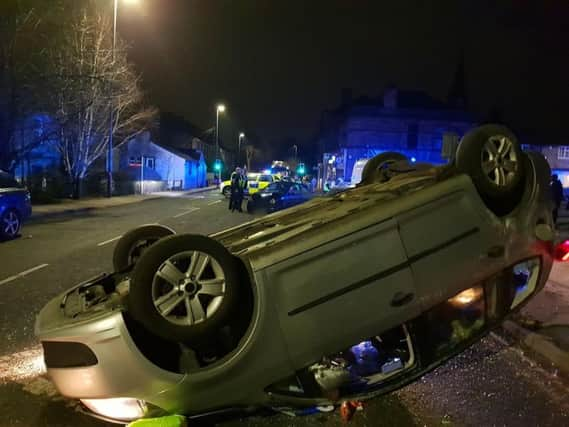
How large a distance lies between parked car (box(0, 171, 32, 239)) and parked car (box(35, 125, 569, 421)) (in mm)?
9526

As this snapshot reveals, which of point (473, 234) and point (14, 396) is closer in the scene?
point (473, 234)

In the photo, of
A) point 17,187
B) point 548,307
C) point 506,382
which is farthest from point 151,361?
point 17,187

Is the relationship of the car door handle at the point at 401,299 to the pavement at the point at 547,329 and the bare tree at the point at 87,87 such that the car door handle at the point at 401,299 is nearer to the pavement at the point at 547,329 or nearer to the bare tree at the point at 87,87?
the pavement at the point at 547,329

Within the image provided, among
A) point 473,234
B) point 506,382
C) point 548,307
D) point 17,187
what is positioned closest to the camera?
point 473,234

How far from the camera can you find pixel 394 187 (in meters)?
3.95

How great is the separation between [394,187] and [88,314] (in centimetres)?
234

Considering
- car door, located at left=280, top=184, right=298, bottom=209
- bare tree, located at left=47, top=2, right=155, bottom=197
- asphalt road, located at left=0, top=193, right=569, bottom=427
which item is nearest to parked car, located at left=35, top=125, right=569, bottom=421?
asphalt road, located at left=0, top=193, right=569, bottom=427

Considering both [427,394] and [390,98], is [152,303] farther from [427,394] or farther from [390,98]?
[390,98]

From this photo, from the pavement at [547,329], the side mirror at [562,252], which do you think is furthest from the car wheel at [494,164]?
the pavement at [547,329]

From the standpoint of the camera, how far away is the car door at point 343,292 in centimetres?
298

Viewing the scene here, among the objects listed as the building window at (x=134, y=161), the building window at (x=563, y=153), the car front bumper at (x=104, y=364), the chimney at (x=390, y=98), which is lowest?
the car front bumper at (x=104, y=364)

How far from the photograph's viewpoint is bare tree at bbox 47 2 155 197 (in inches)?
940

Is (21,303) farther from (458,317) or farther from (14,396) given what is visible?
(458,317)

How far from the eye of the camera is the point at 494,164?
11.7 ft
